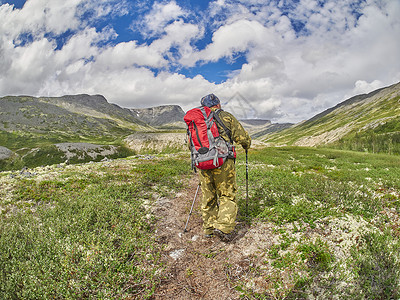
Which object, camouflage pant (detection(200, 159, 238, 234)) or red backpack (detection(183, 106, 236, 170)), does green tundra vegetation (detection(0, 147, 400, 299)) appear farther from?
red backpack (detection(183, 106, 236, 170))

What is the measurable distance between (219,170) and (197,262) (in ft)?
9.34

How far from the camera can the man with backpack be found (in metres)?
6.75

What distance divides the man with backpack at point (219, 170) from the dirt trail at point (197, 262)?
0.48m

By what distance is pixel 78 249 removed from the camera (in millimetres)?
5574

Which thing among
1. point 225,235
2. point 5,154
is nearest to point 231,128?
point 225,235

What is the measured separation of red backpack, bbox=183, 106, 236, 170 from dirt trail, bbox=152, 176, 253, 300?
2.53m

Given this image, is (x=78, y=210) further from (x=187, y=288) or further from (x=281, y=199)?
(x=281, y=199)

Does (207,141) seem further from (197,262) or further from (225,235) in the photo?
(197,262)

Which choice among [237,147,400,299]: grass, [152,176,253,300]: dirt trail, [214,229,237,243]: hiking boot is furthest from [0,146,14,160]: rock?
[237,147,400,299]: grass

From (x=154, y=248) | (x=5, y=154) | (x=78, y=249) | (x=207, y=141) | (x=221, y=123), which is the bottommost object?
(x=154, y=248)

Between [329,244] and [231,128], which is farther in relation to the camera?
[231,128]

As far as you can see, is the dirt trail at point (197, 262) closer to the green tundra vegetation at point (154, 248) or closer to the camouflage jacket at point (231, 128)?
the green tundra vegetation at point (154, 248)

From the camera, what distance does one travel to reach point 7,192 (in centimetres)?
1020

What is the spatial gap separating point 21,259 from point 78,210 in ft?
8.54
